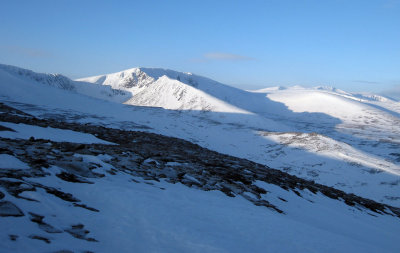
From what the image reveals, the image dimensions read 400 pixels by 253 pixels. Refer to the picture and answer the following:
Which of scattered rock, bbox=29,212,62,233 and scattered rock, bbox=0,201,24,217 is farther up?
scattered rock, bbox=0,201,24,217

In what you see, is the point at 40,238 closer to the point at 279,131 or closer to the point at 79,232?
the point at 79,232

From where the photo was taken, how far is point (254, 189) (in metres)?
11.2

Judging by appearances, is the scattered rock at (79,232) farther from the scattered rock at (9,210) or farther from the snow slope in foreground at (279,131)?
the snow slope in foreground at (279,131)

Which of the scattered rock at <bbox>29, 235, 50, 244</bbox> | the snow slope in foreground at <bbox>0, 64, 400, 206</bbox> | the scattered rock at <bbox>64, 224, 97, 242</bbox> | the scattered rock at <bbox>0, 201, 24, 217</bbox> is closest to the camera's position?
the scattered rock at <bbox>29, 235, 50, 244</bbox>

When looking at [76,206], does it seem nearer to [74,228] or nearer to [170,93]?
[74,228]

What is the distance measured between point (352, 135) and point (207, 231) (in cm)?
7452

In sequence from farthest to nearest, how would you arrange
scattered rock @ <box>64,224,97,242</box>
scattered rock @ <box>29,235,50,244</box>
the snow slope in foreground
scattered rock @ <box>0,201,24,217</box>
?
the snow slope in foreground < scattered rock @ <box>64,224,97,242</box> < scattered rock @ <box>0,201,24,217</box> < scattered rock @ <box>29,235,50,244</box>

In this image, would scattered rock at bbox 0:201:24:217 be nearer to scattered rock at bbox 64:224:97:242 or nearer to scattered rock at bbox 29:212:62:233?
scattered rock at bbox 29:212:62:233

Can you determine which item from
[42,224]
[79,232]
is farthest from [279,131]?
[42,224]

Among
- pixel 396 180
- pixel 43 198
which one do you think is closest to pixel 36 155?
pixel 43 198

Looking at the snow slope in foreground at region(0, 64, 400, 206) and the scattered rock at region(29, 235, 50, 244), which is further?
the snow slope in foreground at region(0, 64, 400, 206)

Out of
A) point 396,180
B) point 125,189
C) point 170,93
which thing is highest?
point 170,93

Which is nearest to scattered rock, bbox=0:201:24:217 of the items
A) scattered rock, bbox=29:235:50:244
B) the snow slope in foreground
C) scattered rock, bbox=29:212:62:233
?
scattered rock, bbox=29:212:62:233

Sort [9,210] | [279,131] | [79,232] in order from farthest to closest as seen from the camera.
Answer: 1. [279,131]
2. [79,232]
3. [9,210]
